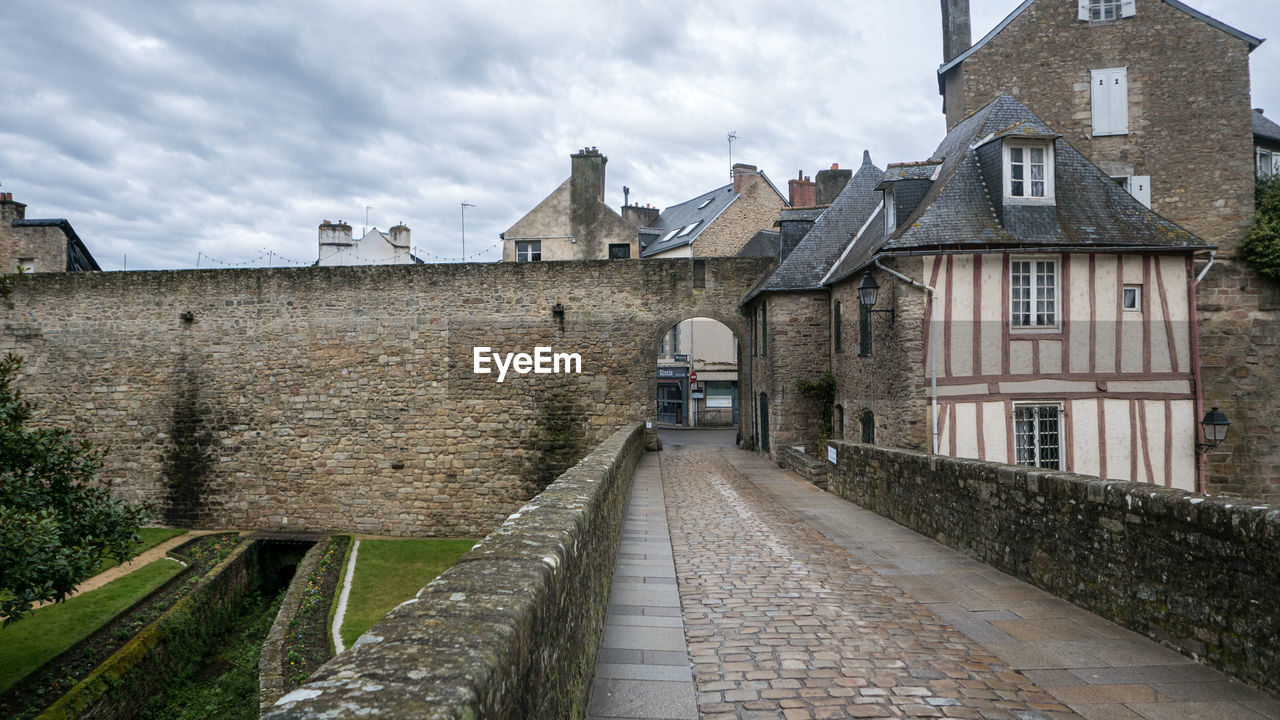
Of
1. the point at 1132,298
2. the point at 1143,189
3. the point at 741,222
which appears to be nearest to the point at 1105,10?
the point at 1143,189

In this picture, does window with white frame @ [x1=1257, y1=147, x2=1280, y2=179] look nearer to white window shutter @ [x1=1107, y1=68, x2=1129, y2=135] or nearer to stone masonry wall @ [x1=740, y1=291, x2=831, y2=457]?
white window shutter @ [x1=1107, y1=68, x2=1129, y2=135]

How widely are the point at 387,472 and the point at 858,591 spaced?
13786mm

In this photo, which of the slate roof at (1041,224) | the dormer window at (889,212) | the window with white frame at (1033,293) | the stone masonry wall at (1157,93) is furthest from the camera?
the stone masonry wall at (1157,93)

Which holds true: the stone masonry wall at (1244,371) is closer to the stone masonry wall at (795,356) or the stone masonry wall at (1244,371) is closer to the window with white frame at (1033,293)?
the window with white frame at (1033,293)

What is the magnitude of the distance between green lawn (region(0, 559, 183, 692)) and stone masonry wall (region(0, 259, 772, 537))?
423 cm

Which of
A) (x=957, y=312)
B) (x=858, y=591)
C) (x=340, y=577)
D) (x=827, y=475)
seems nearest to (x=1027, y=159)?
(x=957, y=312)

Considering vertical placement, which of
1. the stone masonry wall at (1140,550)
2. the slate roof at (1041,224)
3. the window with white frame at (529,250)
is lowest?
the stone masonry wall at (1140,550)

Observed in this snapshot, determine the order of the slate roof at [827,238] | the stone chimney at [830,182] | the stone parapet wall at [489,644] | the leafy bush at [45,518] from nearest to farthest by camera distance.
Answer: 1. the stone parapet wall at [489,644]
2. the leafy bush at [45,518]
3. the slate roof at [827,238]
4. the stone chimney at [830,182]

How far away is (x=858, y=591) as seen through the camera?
17.6 feet

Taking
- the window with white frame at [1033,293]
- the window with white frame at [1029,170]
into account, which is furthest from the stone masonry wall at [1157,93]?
the window with white frame at [1033,293]

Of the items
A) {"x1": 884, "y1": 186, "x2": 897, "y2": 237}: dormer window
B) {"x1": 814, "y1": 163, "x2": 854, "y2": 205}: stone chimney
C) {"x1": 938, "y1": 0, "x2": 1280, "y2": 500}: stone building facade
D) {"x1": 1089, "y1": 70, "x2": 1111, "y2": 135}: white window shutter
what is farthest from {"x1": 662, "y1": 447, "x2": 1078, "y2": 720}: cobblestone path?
{"x1": 814, "y1": 163, "x2": 854, "y2": 205}: stone chimney

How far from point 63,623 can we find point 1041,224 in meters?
16.1

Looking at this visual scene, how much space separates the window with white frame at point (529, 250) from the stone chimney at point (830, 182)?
9.26 metres

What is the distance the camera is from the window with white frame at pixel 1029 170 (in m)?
11.5
